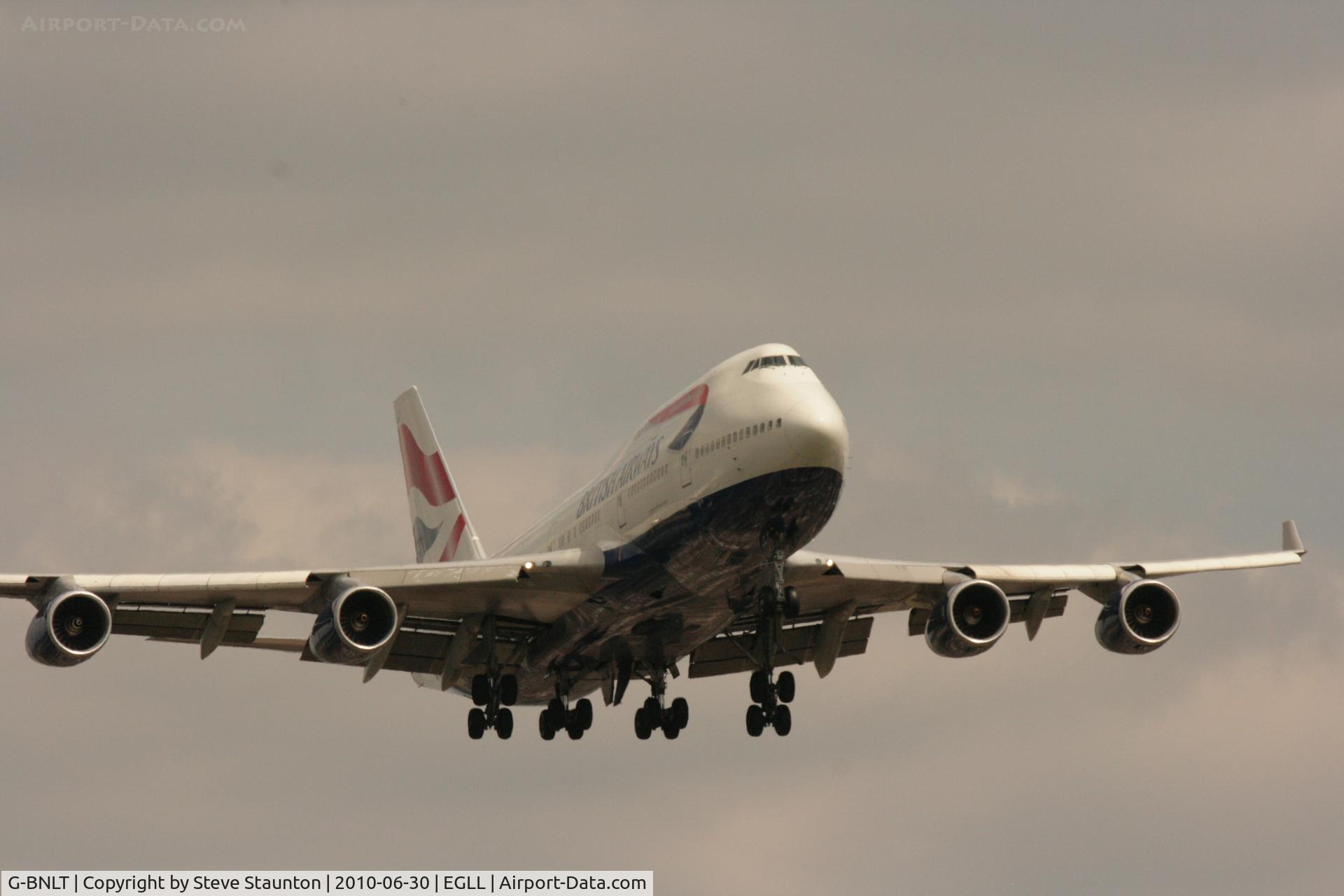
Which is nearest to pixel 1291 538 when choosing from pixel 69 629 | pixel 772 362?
pixel 772 362

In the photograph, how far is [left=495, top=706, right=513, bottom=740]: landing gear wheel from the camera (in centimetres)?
5412

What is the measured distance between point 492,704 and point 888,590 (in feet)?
35.3

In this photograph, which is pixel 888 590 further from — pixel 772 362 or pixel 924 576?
pixel 772 362

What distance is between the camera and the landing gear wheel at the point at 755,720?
5191 cm

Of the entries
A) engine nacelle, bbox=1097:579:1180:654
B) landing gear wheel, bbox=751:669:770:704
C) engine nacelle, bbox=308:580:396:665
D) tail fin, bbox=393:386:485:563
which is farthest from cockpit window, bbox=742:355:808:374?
tail fin, bbox=393:386:485:563

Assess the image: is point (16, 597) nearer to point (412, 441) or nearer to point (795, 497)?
point (795, 497)

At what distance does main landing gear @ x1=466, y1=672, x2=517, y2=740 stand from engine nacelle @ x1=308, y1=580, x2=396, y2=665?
622cm

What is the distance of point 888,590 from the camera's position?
51.6 meters

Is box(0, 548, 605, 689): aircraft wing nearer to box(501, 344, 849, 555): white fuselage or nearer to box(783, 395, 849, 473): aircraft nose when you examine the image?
box(501, 344, 849, 555): white fuselage

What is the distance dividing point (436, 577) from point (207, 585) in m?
5.32

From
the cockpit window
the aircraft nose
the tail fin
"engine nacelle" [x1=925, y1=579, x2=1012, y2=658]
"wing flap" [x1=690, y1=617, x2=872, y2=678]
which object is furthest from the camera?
the tail fin

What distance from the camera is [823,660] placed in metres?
54.6

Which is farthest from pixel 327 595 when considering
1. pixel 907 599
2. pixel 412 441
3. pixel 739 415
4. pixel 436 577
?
pixel 412 441

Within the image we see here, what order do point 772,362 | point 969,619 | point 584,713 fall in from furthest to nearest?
point 584,713
point 969,619
point 772,362
